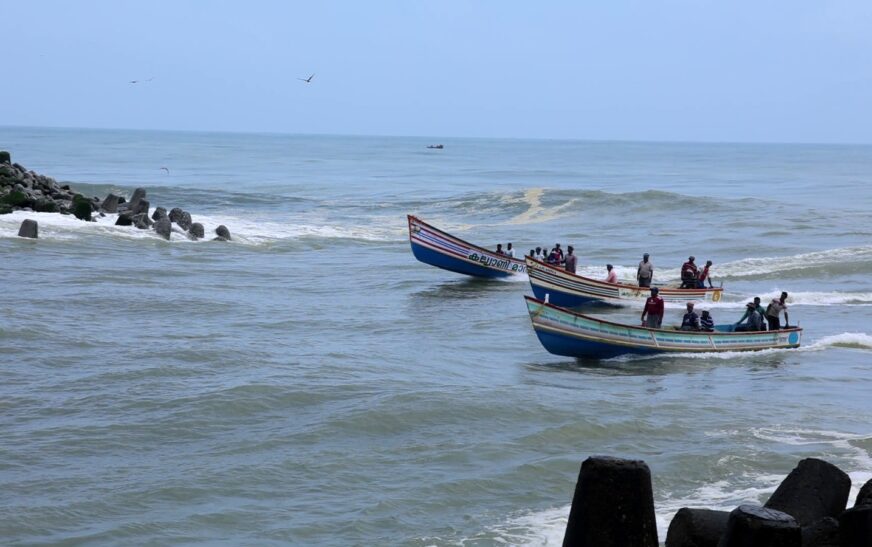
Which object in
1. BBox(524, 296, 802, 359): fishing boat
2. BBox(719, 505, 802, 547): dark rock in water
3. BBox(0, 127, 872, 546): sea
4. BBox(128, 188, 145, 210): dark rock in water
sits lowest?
BBox(0, 127, 872, 546): sea

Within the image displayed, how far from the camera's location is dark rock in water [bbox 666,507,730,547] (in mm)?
7336

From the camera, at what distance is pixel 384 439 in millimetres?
13328

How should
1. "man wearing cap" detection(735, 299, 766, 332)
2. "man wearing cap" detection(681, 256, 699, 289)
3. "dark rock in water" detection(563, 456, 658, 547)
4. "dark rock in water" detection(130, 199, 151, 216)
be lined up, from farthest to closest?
"dark rock in water" detection(130, 199, 151, 216) < "man wearing cap" detection(681, 256, 699, 289) < "man wearing cap" detection(735, 299, 766, 332) < "dark rock in water" detection(563, 456, 658, 547)

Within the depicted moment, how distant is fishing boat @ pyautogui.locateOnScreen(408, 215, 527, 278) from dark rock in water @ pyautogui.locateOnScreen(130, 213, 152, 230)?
405 inches

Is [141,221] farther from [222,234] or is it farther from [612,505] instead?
[612,505]

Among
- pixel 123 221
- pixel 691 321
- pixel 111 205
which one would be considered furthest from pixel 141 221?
pixel 691 321

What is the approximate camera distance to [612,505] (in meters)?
6.55

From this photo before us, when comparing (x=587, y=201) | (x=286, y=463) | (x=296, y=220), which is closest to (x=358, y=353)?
(x=286, y=463)

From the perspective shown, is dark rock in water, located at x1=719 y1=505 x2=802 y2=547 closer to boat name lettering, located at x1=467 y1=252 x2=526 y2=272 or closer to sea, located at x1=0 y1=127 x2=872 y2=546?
sea, located at x1=0 y1=127 x2=872 y2=546

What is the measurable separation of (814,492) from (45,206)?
30.6 metres

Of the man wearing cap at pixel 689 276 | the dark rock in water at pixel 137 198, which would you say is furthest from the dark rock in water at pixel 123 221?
the man wearing cap at pixel 689 276

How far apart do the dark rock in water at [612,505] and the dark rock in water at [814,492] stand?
1.78m

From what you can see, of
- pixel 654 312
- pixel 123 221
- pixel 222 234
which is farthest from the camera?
pixel 222 234

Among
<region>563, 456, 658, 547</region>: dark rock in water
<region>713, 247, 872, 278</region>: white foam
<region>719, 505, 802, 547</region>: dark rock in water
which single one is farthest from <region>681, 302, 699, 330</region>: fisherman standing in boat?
<region>719, 505, 802, 547</region>: dark rock in water
